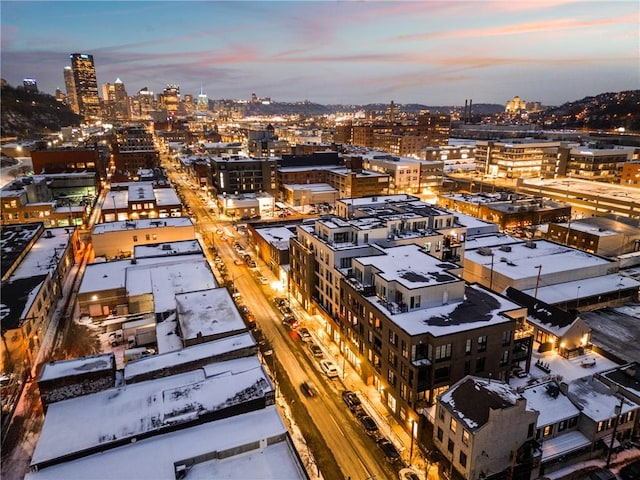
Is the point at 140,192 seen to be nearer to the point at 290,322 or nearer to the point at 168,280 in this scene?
the point at 168,280

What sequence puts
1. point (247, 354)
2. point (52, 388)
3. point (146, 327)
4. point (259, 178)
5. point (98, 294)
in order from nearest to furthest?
point (52, 388)
point (247, 354)
point (146, 327)
point (98, 294)
point (259, 178)

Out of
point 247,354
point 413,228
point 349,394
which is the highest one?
point 413,228

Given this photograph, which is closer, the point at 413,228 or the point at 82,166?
the point at 413,228

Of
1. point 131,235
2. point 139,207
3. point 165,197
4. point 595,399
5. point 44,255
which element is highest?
point 165,197

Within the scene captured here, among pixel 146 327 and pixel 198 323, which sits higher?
pixel 198 323

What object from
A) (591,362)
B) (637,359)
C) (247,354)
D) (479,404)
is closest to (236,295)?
(247,354)

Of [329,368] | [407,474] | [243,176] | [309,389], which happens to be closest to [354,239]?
[329,368]

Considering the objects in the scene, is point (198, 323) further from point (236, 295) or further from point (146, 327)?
point (236, 295)
